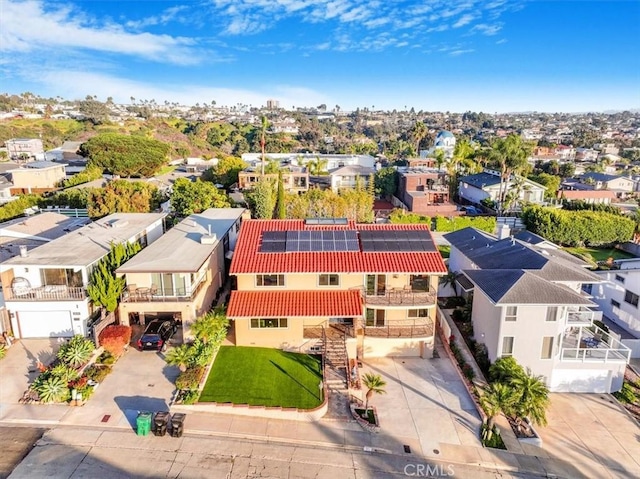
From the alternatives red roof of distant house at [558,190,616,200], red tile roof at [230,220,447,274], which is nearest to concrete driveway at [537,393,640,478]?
red tile roof at [230,220,447,274]

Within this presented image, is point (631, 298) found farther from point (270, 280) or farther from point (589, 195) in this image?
point (589, 195)

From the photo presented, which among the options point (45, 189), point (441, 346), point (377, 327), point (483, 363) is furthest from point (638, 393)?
point (45, 189)

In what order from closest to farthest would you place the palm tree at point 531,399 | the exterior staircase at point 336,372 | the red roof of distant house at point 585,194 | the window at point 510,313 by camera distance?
the palm tree at point 531,399 → the exterior staircase at point 336,372 → the window at point 510,313 → the red roof of distant house at point 585,194

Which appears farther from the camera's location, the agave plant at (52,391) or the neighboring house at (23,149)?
the neighboring house at (23,149)

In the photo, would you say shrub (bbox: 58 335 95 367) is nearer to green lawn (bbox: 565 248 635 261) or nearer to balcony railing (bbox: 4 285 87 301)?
balcony railing (bbox: 4 285 87 301)

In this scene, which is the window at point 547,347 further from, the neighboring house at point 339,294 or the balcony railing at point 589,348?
the neighboring house at point 339,294

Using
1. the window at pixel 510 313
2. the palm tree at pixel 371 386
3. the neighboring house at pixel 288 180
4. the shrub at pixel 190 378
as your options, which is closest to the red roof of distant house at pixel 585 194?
the neighboring house at pixel 288 180
